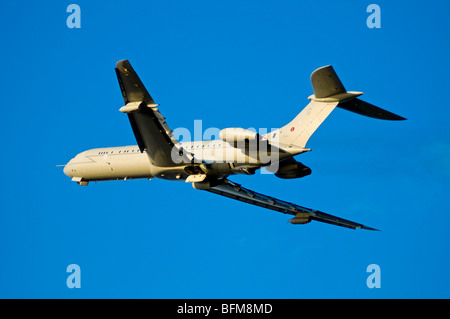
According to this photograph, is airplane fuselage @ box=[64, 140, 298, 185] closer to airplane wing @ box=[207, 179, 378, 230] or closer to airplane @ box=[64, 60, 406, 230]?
airplane @ box=[64, 60, 406, 230]

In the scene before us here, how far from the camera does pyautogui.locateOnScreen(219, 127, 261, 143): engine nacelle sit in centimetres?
3662

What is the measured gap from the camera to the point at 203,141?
42344mm

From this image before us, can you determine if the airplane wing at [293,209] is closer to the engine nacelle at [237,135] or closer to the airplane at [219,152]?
the airplane at [219,152]

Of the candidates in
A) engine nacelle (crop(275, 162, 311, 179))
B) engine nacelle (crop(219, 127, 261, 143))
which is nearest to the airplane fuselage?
engine nacelle (crop(219, 127, 261, 143))

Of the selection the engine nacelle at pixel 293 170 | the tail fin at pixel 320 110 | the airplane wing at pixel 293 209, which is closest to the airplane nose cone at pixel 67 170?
the airplane wing at pixel 293 209

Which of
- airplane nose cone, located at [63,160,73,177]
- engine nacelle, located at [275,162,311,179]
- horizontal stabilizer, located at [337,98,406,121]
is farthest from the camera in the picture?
airplane nose cone, located at [63,160,73,177]

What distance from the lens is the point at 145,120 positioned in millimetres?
40094

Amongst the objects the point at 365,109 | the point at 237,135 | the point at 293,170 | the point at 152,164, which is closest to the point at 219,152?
the point at 237,135

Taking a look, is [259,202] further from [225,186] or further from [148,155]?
[148,155]

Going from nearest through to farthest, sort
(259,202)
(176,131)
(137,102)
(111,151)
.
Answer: (137,102) < (176,131) < (111,151) < (259,202)

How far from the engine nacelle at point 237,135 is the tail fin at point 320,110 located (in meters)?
2.29

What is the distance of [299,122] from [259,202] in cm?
1151
